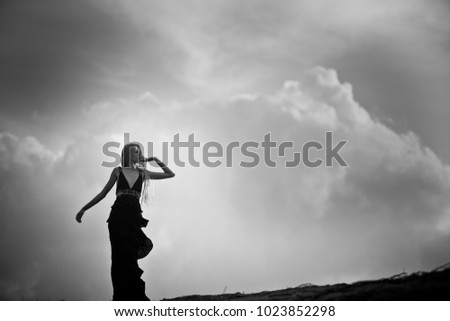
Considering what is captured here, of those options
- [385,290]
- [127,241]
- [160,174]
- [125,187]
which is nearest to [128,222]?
[127,241]

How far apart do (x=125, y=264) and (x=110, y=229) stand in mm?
782

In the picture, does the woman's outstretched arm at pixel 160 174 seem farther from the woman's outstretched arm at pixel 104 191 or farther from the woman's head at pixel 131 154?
the woman's outstretched arm at pixel 104 191

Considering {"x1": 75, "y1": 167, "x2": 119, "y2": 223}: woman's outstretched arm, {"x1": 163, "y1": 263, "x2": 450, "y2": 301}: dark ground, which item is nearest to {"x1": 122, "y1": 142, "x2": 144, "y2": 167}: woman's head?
{"x1": 75, "y1": 167, "x2": 119, "y2": 223}: woman's outstretched arm

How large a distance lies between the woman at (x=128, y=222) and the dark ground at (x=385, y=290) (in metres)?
2.30

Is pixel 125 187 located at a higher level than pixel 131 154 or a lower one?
lower

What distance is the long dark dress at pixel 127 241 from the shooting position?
363 inches

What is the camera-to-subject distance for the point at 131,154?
9898 mm

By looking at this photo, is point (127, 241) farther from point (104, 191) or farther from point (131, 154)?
point (131, 154)

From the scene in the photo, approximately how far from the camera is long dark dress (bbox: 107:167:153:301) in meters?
9.23

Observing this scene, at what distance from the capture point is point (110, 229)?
9.59 meters

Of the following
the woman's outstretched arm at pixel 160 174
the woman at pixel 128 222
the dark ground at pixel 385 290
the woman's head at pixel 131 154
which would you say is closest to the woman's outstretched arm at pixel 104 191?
the woman at pixel 128 222

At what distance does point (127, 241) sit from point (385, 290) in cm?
500

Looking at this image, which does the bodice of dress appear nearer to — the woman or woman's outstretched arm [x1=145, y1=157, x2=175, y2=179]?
the woman
